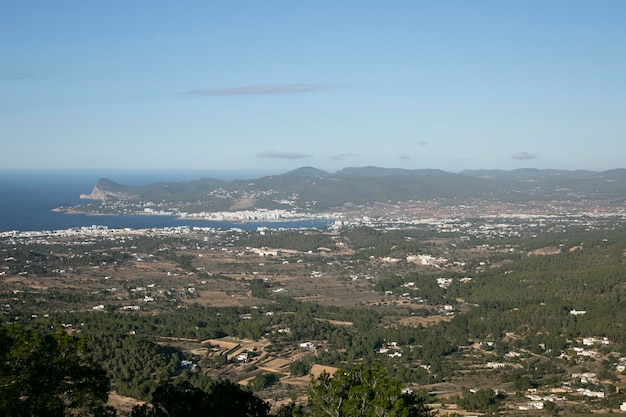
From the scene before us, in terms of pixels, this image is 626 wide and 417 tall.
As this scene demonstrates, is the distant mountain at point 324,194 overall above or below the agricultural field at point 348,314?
above

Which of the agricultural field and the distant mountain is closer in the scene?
the agricultural field

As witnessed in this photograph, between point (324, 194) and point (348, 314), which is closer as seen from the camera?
point (348, 314)

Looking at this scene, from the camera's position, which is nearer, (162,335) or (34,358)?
(34,358)

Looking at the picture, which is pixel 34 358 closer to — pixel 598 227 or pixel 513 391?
pixel 513 391

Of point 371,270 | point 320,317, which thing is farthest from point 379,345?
point 371,270

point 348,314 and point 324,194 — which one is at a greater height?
point 324,194

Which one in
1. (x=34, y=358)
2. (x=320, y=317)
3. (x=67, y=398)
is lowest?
(x=320, y=317)

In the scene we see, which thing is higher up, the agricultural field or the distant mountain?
the distant mountain

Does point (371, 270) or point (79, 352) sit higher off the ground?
point (79, 352)

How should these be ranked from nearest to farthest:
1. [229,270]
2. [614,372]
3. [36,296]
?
[614,372] < [36,296] < [229,270]

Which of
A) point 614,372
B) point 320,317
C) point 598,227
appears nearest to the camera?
point 614,372

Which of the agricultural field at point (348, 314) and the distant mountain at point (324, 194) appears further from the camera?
the distant mountain at point (324, 194)
